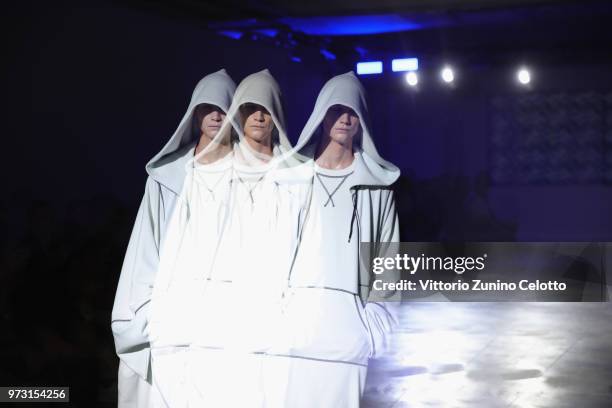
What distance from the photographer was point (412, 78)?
9.80 feet

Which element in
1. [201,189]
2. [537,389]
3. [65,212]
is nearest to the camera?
[537,389]

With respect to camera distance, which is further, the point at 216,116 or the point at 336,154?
the point at 216,116

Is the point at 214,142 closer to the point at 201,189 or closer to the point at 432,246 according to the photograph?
the point at 201,189

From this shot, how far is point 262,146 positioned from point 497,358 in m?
1.07

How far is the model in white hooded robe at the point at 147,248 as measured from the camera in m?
3.07

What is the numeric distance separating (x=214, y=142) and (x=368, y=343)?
88cm

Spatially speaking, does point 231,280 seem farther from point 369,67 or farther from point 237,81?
point 369,67

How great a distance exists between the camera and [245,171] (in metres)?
3.03

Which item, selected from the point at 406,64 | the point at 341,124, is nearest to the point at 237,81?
the point at 341,124

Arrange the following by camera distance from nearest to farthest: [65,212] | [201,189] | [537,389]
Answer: [537,389], [201,189], [65,212]

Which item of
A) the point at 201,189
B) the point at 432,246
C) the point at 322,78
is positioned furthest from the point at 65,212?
the point at 432,246

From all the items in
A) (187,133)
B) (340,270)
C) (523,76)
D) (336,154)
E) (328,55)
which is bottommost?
(340,270)

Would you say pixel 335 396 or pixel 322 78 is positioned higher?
pixel 322 78

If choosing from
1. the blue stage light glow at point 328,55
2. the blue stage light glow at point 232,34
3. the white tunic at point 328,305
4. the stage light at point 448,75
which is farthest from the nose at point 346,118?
the blue stage light glow at point 232,34
